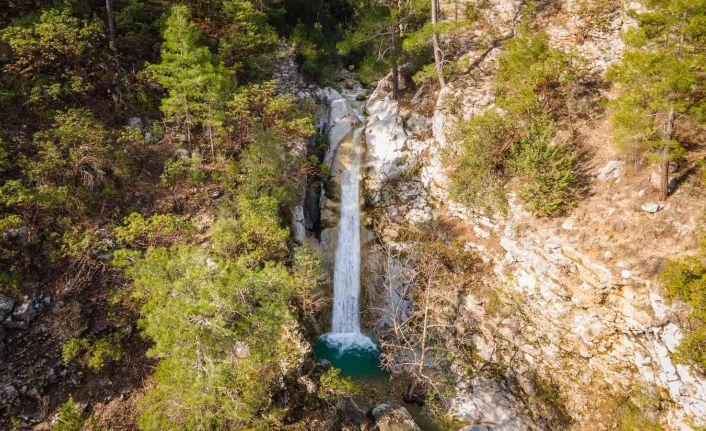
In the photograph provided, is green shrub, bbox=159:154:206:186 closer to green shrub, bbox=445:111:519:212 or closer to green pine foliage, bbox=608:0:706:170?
green shrub, bbox=445:111:519:212

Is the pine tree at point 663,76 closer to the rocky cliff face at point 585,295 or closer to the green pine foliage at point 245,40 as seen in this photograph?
the rocky cliff face at point 585,295

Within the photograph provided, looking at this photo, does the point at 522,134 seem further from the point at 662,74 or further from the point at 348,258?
the point at 348,258

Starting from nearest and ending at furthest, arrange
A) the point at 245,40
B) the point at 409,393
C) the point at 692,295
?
the point at 692,295, the point at 409,393, the point at 245,40

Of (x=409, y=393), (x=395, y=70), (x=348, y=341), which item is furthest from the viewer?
(x=395, y=70)

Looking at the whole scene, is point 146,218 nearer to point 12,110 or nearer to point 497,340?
point 12,110

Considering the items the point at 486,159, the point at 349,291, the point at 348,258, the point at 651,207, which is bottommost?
the point at 349,291

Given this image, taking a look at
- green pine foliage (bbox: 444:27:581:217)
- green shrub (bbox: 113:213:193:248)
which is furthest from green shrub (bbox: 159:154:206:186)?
green pine foliage (bbox: 444:27:581:217)

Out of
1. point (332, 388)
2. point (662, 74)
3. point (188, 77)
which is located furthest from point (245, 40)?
point (662, 74)
